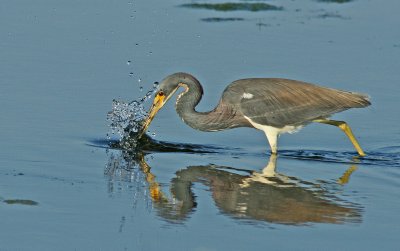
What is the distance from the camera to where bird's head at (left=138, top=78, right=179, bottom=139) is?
11.4 meters

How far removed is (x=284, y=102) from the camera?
11406mm

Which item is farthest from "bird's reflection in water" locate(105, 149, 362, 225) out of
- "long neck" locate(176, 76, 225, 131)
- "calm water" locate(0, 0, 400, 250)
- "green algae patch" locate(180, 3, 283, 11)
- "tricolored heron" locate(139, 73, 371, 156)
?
"green algae patch" locate(180, 3, 283, 11)

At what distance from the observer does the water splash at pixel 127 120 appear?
1152cm

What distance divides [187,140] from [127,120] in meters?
0.64

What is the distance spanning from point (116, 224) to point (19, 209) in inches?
31.3

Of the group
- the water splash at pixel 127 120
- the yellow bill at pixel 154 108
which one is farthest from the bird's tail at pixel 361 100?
the water splash at pixel 127 120

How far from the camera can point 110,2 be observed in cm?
1716

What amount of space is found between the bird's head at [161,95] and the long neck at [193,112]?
0.29 ft

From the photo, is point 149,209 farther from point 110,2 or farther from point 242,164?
point 110,2

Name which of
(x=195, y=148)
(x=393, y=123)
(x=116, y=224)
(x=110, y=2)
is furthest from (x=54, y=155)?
(x=110, y=2)

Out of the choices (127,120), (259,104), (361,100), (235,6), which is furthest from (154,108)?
(235,6)

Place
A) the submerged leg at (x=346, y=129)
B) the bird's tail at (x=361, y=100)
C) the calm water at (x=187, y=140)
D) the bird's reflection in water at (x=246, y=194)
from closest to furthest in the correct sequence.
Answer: the calm water at (x=187, y=140) → the bird's reflection in water at (x=246, y=194) → the bird's tail at (x=361, y=100) → the submerged leg at (x=346, y=129)

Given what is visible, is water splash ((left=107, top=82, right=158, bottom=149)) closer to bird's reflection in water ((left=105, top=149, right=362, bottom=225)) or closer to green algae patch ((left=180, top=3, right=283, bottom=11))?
bird's reflection in water ((left=105, top=149, right=362, bottom=225))

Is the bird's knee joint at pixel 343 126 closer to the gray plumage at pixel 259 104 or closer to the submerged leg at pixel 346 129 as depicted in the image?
the submerged leg at pixel 346 129
